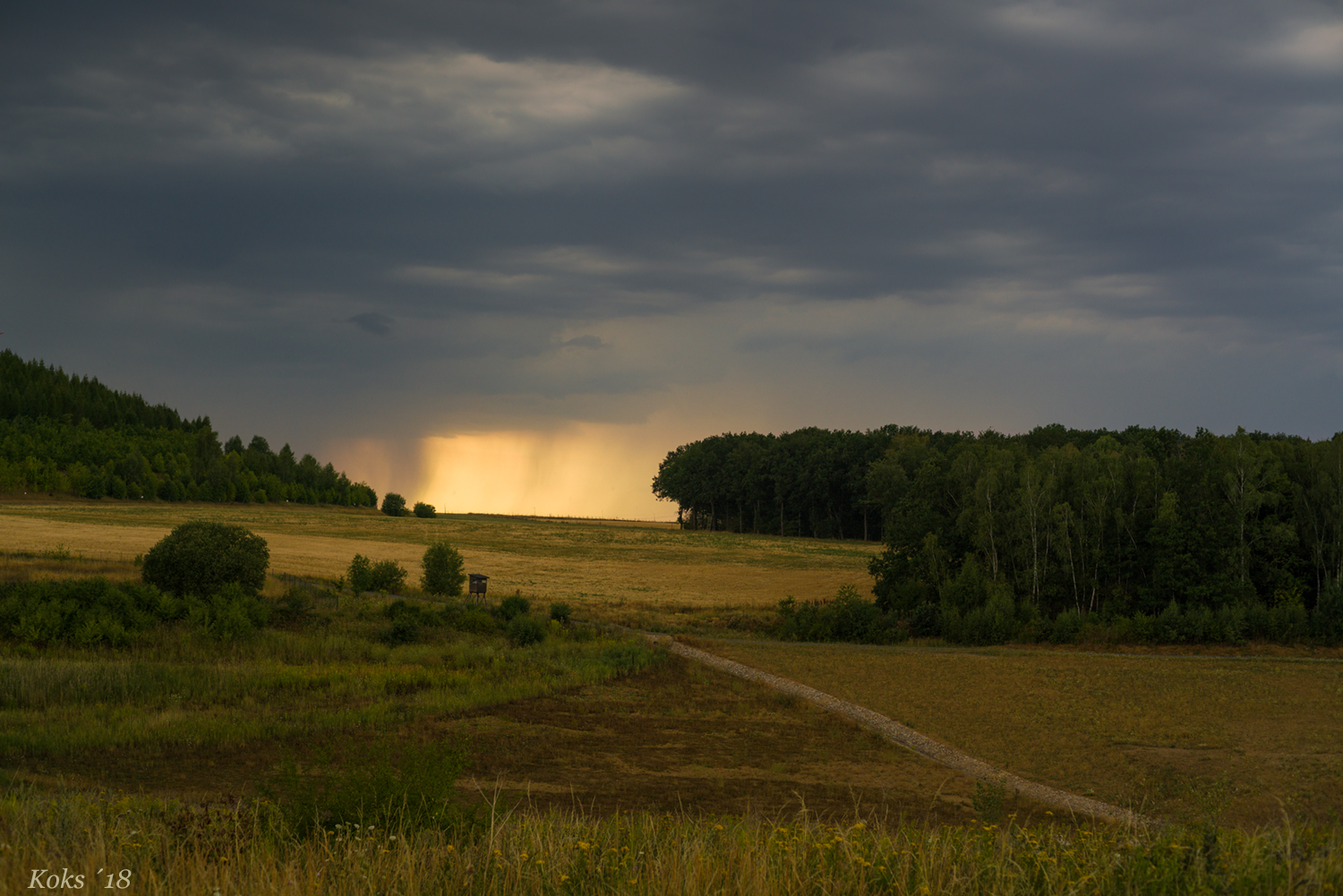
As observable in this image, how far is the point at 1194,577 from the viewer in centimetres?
4334

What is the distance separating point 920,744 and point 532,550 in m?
75.9

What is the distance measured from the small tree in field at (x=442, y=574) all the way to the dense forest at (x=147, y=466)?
110571 mm

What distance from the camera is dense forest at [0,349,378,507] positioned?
141750mm

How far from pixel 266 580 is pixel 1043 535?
39.1 metres

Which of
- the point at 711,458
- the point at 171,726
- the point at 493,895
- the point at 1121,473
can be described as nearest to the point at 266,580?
the point at 171,726

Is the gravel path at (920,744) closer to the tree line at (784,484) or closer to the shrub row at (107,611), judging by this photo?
the shrub row at (107,611)

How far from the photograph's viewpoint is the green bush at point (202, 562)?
38.6 metres

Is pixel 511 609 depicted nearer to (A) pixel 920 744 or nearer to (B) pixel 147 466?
(A) pixel 920 744

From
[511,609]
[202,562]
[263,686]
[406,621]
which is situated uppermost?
[202,562]

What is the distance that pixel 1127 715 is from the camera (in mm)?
26422

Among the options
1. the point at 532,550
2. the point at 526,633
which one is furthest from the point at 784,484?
the point at 526,633

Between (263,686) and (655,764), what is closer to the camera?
(655,764)

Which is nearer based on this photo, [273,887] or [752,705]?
[273,887]

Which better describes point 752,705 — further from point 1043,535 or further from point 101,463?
point 101,463
